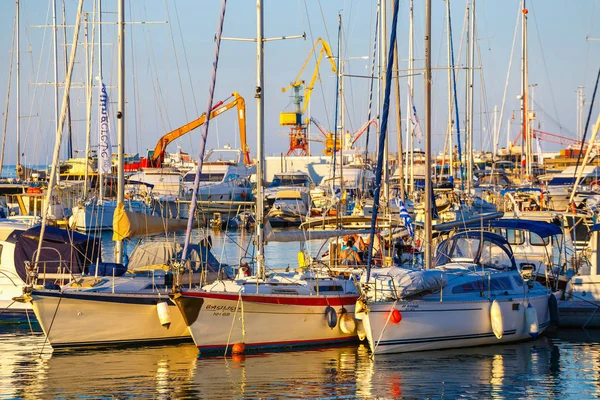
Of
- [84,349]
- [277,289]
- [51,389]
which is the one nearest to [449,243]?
[277,289]

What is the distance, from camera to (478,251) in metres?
24.7

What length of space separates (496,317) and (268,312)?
5.21m

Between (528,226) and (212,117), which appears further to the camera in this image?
(212,117)

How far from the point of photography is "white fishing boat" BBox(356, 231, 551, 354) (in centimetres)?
2122

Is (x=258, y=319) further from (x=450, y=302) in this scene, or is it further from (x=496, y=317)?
(x=496, y=317)

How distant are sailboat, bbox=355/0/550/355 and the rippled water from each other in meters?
0.36

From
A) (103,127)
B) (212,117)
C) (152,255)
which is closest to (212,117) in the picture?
(212,117)

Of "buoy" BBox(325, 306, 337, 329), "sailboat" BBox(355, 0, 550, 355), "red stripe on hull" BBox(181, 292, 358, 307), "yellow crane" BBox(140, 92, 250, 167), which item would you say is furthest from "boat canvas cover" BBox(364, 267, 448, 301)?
"yellow crane" BBox(140, 92, 250, 167)

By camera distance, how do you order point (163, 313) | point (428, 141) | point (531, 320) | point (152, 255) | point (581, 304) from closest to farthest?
point (163, 313) → point (531, 320) → point (428, 141) → point (581, 304) → point (152, 255)

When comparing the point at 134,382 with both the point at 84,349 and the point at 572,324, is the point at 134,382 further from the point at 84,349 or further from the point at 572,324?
the point at 572,324

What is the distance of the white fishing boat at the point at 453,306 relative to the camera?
21.2 meters

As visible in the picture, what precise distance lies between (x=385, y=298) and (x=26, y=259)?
9.96m

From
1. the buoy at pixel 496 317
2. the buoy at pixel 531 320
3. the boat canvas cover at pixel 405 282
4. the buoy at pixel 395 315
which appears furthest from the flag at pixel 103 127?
the buoy at pixel 531 320

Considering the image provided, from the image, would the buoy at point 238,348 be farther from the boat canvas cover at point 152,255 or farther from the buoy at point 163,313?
the boat canvas cover at point 152,255
